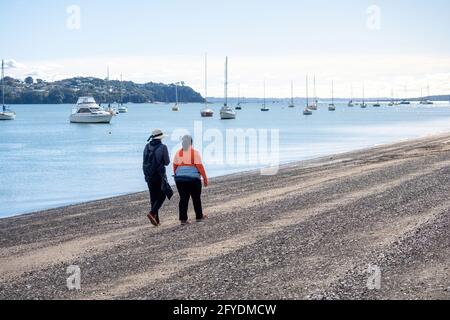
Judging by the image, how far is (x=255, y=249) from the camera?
10711 millimetres

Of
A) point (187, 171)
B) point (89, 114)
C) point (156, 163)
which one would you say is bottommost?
point (187, 171)

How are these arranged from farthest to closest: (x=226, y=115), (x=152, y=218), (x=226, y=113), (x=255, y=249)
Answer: (x=226, y=115)
(x=226, y=113)
(x=152, y=218)
(x=255, y=249)

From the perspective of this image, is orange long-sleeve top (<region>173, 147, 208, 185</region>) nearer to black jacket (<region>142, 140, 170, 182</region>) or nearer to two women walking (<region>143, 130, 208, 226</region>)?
two women walking (<region>143, 130, 208, 226</region>)

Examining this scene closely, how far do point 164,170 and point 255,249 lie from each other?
10.3ft

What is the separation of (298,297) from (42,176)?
101ft

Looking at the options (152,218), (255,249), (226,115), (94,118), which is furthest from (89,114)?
(255,249)

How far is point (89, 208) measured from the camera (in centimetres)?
2044

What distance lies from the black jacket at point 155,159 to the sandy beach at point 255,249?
109cm

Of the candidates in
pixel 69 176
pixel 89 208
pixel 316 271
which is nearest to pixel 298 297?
pixel 316 271

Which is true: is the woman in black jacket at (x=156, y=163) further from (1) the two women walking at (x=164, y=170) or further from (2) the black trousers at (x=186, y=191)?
(2) the black trousers at (x=186, y=191)

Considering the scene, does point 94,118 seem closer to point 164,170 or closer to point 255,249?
point 164,170

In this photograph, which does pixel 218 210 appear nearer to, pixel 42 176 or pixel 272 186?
pixel 272 186

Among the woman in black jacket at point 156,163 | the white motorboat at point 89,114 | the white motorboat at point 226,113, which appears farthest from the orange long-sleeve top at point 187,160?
the white motorboat at point 226,113

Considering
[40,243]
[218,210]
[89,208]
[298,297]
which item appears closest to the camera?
[298,297]
